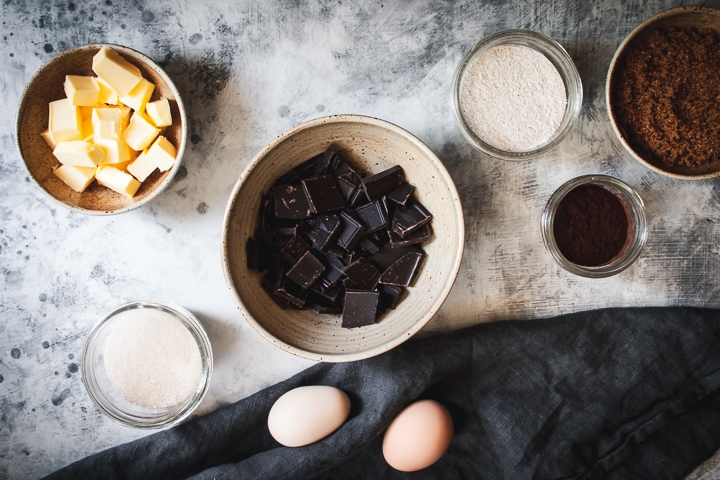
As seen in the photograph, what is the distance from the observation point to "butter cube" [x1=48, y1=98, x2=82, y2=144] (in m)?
1.29

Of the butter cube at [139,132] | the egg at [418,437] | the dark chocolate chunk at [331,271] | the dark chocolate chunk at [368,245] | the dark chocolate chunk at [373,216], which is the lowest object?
the egg at [418,437]

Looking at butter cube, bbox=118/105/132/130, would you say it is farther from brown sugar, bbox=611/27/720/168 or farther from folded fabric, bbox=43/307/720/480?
brown sugar, bbox=611/27/720/168

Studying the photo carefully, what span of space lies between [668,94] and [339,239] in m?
0.92

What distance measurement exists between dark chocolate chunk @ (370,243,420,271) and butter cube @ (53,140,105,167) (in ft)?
2.46

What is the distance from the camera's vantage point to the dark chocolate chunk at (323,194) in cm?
125

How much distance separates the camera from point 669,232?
1443 millimetres

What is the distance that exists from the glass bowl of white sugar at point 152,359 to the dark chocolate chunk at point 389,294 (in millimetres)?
499

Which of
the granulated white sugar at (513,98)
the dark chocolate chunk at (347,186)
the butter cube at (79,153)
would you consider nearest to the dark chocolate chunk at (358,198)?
the dark chocolate chunk at (347,186)

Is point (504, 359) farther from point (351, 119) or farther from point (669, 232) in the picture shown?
point (351, 119)

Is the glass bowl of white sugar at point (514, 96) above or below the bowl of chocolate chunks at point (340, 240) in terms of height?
above

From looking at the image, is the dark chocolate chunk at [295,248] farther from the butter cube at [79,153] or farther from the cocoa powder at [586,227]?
the cocoa powder at [586,227]

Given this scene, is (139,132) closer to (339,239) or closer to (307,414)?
(339,239)

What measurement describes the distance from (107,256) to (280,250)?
52 centimetres

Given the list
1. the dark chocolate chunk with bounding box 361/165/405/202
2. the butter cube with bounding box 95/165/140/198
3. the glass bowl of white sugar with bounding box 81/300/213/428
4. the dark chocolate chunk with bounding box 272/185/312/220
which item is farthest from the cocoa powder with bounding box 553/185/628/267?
the butter cube with bounding box 95/165/140/198
